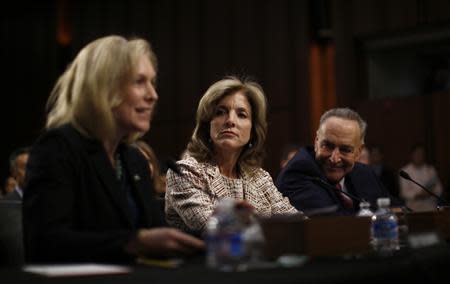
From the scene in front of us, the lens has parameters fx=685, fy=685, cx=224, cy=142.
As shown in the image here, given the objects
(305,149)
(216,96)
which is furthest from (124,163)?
(305,149)

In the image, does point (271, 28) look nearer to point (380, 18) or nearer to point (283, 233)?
point (380, 18)

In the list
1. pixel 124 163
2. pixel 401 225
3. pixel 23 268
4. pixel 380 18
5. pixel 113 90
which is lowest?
pixel 401 225

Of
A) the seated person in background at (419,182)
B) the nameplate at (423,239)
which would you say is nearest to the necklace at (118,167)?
the nameplate at (423,239)

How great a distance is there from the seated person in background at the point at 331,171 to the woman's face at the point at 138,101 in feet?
4.10

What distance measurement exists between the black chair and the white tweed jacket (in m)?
0.68

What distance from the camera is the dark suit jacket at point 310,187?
313cm

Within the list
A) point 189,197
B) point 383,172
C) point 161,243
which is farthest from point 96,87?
point 383,172

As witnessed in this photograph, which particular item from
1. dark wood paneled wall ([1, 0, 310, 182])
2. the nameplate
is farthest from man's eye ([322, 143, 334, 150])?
dark wood paneled wall ([1, 0, 310, 182])

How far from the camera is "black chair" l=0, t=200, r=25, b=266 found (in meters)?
2.12

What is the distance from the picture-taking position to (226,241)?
1559mm

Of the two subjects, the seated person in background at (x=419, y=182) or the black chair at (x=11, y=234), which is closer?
the black chair at (x=11, y=234)

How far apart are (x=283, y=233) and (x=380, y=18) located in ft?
23.6

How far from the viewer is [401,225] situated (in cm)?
244

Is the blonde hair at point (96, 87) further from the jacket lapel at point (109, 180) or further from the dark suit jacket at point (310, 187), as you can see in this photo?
the dark suit jacket at point (310, 187)
